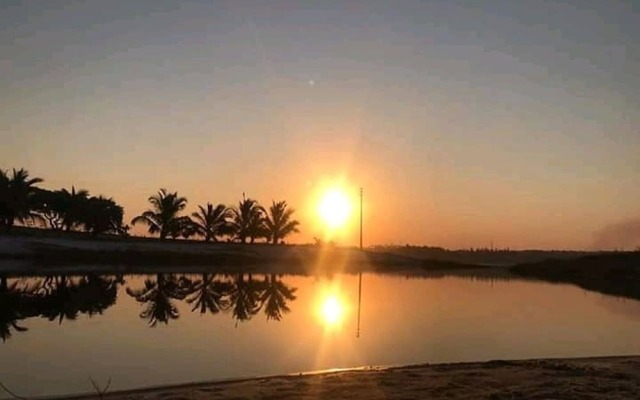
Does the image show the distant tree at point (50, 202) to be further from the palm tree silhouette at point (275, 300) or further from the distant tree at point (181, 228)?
the palm tree silhouette at point (275, 300)

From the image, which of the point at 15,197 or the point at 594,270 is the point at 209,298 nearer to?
the point at 15,197

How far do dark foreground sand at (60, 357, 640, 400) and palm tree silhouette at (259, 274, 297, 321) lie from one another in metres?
8.85

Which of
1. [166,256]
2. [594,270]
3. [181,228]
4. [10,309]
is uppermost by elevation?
[181,228]

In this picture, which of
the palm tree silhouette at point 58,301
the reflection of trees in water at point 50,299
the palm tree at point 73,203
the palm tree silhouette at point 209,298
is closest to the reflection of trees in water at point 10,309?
the reflection of trees in water at point 50,299

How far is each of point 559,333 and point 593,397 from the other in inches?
387

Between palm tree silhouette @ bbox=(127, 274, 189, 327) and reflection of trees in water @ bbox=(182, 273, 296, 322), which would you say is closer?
palm tree silhouette @ bbox=(127, 274, 189, 327)

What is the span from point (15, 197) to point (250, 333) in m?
41.0

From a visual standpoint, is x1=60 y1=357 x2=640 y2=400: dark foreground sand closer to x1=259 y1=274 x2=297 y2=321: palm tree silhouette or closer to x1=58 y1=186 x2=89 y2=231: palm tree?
x1=259 y1=274 x2=297 y2=321: palm tree silhouette

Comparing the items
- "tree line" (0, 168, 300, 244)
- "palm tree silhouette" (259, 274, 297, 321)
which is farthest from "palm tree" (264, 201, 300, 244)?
"palm tree silhouette" (259, 274, 297, 321)

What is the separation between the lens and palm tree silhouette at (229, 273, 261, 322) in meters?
19.4

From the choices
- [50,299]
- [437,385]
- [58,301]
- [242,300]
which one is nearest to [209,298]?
[242,300]

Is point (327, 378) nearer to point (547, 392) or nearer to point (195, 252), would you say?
point (547, 392)

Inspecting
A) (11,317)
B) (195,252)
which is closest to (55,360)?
(11,317)

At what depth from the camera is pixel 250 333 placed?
1552 centimetres
